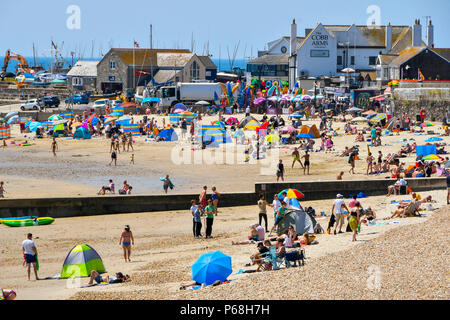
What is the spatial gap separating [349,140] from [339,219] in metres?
19.3

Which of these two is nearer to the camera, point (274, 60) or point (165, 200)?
point (165, 200)

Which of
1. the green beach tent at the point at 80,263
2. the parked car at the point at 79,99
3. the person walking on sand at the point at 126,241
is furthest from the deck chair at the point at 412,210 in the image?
the parked car at the point at 79,99

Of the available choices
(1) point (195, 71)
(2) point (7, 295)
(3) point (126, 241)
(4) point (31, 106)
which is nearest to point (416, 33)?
(1) point (195, 71)

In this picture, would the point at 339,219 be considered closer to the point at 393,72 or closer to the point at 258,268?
the point at 258,268

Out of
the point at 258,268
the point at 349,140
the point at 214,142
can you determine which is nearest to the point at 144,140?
the point at 214,142

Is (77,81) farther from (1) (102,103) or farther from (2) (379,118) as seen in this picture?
(2) (379,118)

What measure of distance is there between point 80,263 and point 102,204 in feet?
23.4

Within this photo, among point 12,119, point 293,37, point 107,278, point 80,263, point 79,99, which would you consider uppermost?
point 293,37

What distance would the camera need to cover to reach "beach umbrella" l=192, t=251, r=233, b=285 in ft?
45.3

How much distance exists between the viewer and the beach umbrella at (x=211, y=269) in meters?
13.8

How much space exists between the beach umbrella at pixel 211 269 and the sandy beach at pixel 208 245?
0.91 ft

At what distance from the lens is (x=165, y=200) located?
74.9ft

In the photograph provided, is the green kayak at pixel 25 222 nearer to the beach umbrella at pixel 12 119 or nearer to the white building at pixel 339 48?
the beach umbrella at pixel 12 119

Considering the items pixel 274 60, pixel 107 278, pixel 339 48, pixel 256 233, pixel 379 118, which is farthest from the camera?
pixel 274 60
